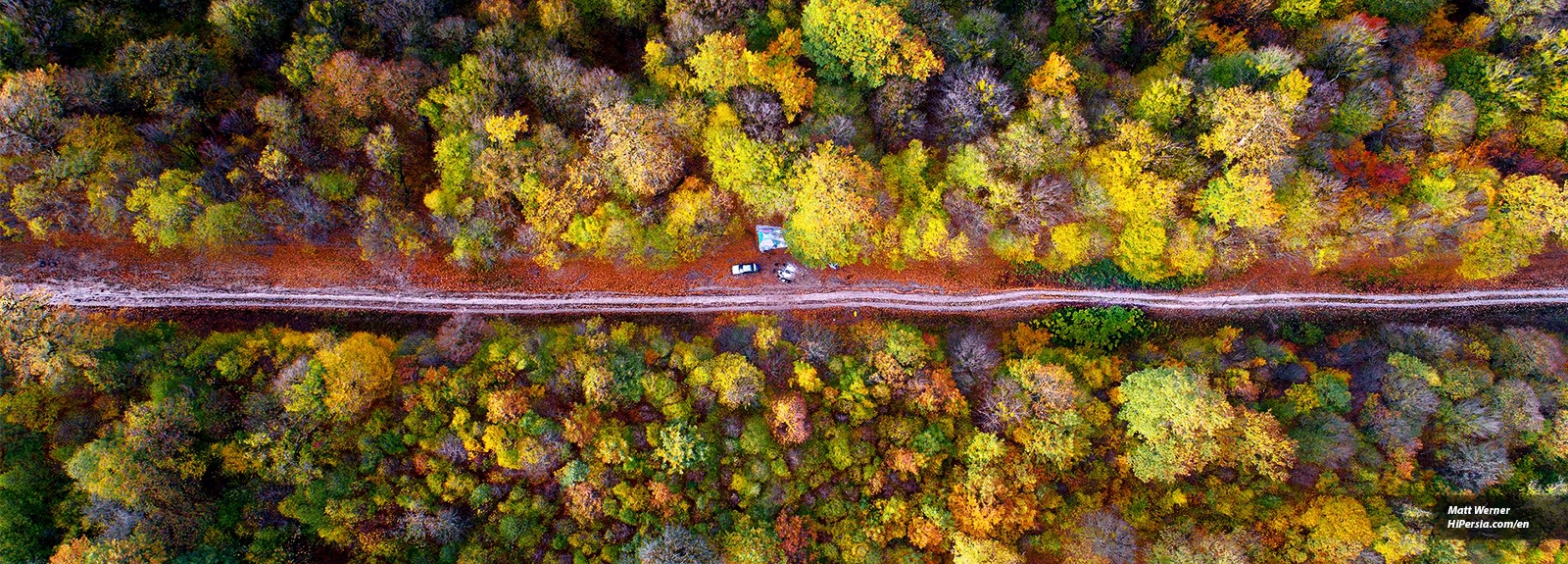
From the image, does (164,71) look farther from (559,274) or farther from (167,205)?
(559,274)

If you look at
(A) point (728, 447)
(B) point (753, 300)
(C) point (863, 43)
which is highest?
(C) point (863, 43)

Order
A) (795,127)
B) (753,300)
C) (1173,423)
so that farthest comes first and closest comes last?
(753,300) < (795,127) < (1173,423)

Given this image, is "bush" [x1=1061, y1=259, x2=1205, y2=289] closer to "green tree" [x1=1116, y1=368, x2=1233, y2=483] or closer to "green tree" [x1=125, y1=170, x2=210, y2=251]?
"green tree" [x1=1116, y1=368, x2=1233, y2=483]

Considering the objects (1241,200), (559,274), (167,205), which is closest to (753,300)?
(559,274)

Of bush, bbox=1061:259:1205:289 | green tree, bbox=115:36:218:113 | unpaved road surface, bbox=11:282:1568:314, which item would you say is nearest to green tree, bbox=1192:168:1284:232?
bush, bbox=1061:259:1205:289

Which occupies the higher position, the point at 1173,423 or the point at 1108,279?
the point at 1108,279

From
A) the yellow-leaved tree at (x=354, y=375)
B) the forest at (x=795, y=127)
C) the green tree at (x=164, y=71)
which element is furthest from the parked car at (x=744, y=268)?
the green tree at (x=164, y=71)
